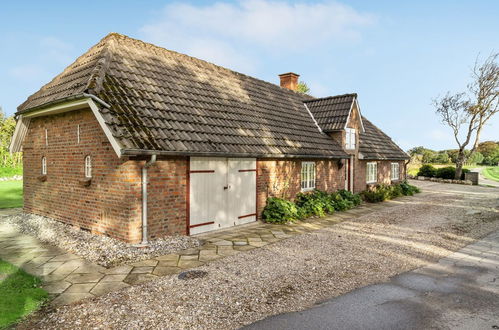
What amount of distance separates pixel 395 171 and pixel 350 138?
25.3ft

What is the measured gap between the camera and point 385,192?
17.9 metres

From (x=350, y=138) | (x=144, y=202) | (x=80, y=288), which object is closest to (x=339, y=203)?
(x=350, y=138)

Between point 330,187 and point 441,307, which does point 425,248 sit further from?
point 330,187

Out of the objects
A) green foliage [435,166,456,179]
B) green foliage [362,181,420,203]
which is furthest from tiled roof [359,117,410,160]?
green foliage [435,166,456,179]

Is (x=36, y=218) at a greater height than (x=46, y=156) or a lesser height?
lesser

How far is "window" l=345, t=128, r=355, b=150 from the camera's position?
16.4 meters

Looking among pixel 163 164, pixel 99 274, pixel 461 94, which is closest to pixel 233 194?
pixel 163 164

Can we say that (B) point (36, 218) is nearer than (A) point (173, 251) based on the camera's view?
No

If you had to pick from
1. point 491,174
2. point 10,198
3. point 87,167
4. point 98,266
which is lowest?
point 98,266

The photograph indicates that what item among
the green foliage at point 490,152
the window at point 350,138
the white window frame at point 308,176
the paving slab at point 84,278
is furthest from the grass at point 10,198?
the green foliage at point 490,152

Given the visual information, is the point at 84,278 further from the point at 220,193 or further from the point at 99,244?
the point at 220,193

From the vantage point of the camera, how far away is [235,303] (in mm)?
4840

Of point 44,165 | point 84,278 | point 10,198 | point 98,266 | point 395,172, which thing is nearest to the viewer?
point 84,278

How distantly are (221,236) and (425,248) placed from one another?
5.51m
